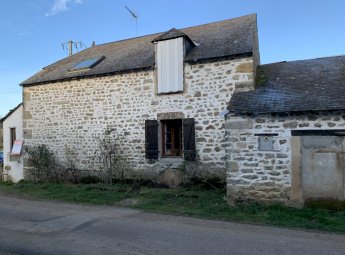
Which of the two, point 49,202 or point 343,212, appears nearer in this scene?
point 343,212

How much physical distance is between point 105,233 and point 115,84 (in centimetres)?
754

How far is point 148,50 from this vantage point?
540 inches

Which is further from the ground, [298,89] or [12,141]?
[298,89]

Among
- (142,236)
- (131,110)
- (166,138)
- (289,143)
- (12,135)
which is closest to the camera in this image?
(142,236)

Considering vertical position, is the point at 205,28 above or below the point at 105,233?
above

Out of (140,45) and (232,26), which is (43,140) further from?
(232,26)

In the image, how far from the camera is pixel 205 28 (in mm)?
14344

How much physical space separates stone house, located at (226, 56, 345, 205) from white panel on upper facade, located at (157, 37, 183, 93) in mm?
2789

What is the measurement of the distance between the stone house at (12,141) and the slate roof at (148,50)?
62.1 inches

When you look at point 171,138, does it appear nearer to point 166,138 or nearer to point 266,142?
point 166,138

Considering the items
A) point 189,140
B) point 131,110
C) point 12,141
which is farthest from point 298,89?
point 12,141

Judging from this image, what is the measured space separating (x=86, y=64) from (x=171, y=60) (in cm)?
445

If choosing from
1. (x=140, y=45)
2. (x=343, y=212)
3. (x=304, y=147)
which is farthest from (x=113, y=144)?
(x=343, y=212)

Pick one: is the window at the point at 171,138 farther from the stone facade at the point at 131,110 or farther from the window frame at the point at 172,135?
the stone facade at the point at 131,110
